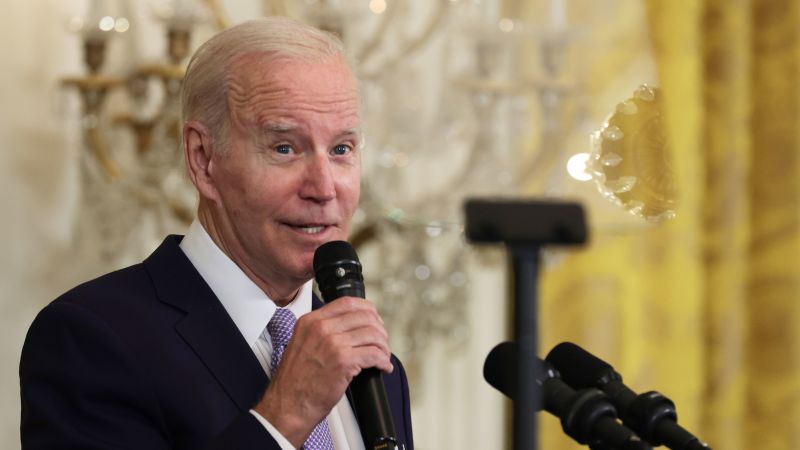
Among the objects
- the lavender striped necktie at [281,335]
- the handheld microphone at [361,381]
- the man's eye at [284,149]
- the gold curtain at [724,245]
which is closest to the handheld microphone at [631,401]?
the handheld microphone at [361,381]

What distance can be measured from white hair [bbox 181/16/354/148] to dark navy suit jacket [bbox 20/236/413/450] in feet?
0.76

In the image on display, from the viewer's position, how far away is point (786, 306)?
3.73 metres

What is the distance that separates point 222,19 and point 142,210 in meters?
0.47

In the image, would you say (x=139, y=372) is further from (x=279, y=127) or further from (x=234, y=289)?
(x=279, y=127)

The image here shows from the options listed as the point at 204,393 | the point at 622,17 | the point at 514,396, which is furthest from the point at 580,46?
the point at 514,396

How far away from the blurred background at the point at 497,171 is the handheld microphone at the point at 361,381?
492 mm

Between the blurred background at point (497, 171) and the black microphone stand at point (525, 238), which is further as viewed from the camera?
the blurred background at point (497, 171)

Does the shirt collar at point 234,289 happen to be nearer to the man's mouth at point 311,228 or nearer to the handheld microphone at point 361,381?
the man's mouth at point 311,228

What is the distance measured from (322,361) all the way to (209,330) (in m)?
0.26

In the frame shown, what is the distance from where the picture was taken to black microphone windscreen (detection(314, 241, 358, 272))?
1.64 m

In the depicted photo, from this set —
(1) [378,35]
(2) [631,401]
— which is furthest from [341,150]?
(1) [378,35]

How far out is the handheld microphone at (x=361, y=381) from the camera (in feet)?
5.18

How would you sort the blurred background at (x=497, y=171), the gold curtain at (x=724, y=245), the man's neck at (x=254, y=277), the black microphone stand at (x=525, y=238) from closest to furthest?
the black microphone stand at (x=525, y=238) < the man's neck at (x=254, y=277) < the blurred background at (x=497, y=171) < the gold curtain at (x=724, y=245)

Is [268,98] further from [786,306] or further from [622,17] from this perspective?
[786,306]
